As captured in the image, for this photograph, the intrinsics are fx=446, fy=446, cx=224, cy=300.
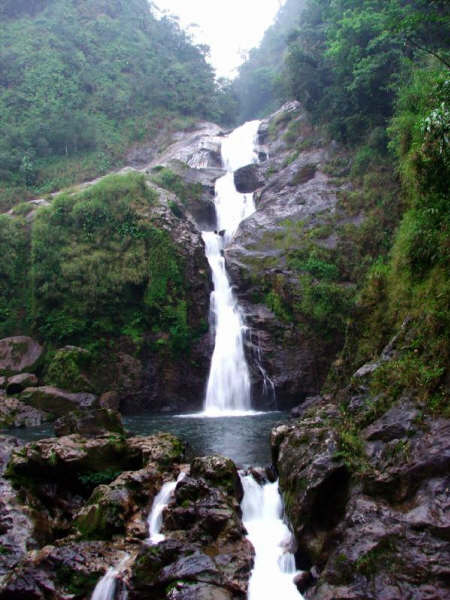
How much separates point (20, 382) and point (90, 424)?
7.23 metres

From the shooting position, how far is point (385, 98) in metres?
23.0

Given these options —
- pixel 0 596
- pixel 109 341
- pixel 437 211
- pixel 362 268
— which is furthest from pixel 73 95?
pixel 0 596

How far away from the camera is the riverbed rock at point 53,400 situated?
16.7 metres

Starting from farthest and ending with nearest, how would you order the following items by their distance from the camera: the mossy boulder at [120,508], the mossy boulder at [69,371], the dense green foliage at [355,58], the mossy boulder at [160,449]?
1. the dense green foliage at [355,58]
2. the mossy boulder at [69,371]
3. the mossy boulder at [160,449]
4. the mossy boulder at [120,508]

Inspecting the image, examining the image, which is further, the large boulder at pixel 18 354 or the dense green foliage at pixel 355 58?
the dense green foliage at pixel 355 58

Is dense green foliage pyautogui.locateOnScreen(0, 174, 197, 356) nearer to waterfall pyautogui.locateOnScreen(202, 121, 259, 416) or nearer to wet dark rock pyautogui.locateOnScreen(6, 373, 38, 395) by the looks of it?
waterfall pyautogui.locateOnScreen(202, 121, 259, 416)

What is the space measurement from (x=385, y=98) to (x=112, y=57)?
31456mm

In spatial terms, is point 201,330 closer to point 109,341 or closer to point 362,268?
point 109,341

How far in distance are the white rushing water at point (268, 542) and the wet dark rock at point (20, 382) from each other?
495 inches

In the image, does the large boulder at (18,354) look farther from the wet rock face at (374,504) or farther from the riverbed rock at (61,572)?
the wet rock face at (374,504)

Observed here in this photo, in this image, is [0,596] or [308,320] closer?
[0,596]

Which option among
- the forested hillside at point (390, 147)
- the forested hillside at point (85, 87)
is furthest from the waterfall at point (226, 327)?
the forested hillside at point (85, 87)

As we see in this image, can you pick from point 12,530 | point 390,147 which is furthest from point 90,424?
point 390,147

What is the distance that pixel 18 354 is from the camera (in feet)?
64.7
